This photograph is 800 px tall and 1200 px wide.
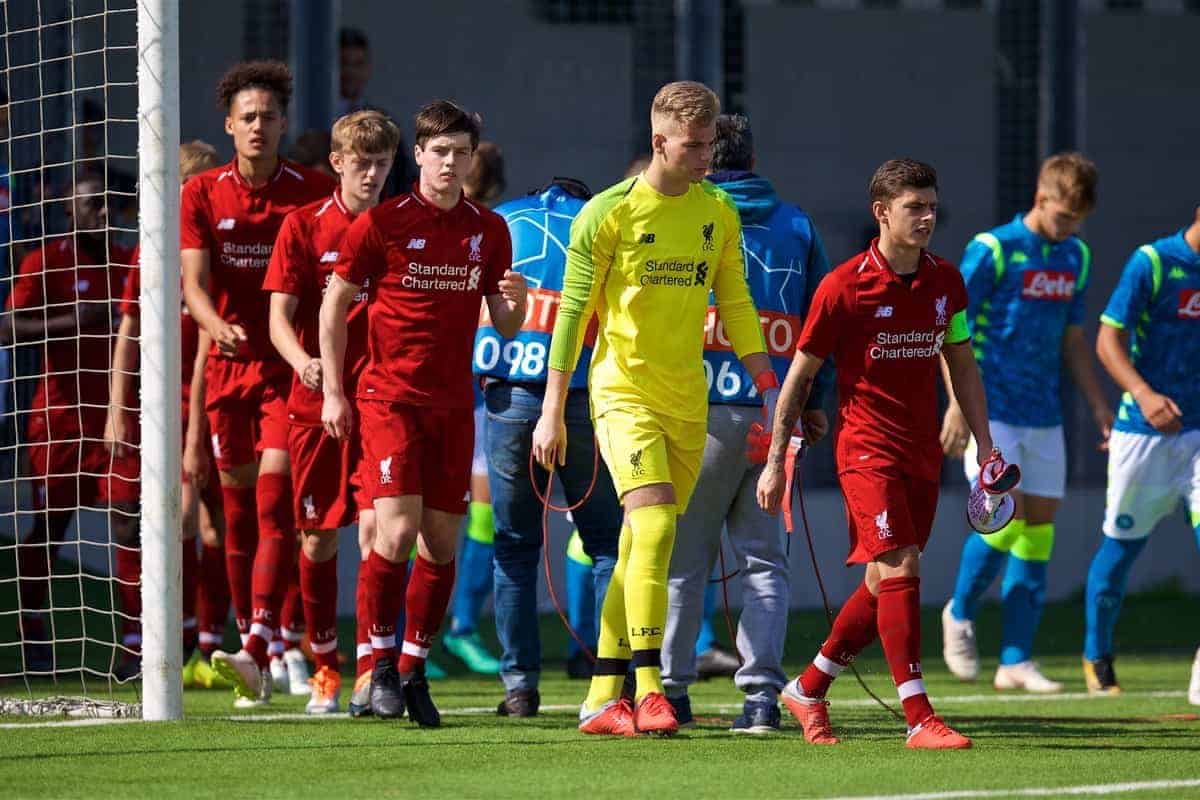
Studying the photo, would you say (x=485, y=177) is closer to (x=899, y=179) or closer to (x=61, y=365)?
(x=61, y=365)

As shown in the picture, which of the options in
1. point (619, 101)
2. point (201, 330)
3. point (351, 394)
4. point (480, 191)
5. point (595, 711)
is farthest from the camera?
point (619, 101)

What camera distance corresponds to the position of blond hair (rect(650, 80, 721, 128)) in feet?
21.7

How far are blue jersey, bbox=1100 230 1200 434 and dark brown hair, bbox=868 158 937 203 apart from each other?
2490mm

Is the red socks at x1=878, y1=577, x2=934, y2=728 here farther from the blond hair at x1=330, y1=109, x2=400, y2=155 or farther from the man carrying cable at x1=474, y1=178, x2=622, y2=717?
the blond hair at x1=330, y1=109, x2=400, y2=155

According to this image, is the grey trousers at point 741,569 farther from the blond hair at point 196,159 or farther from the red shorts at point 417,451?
the blond hair at point 196,159

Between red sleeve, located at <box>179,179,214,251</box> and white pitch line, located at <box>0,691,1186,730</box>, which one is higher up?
red sleeve, located at <box>179,179,214,251</box>

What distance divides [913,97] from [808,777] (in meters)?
11.0

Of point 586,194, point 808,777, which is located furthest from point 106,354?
point 808,777

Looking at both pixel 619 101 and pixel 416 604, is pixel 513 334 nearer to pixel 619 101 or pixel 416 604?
pixel 416 604

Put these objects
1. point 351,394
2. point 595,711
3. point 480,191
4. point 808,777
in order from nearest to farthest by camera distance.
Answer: point 808,777
point 595,711
point 351,394
point 480,191

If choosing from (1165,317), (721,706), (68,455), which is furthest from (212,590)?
(1165,317)

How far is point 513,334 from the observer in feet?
23.4

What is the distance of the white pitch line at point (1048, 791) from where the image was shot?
5406 millimetres

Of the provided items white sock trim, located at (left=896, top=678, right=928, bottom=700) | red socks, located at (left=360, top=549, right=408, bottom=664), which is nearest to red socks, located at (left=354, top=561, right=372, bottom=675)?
red socks, located at (left=360, top=549, right=408, bottom=664)
